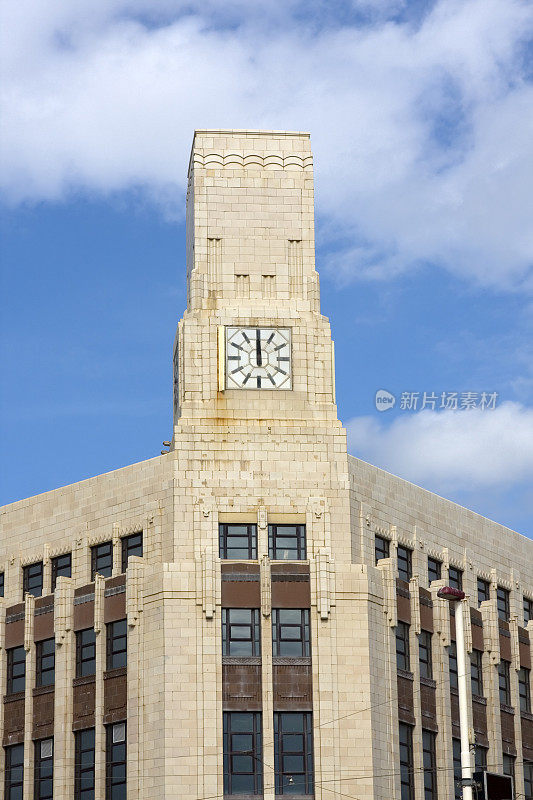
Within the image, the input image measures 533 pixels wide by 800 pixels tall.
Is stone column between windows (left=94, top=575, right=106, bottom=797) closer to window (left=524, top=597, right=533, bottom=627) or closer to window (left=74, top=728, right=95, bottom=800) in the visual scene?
window (left=74, top=728, right=95, bottom=800)

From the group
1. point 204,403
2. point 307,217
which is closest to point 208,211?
point 307,217

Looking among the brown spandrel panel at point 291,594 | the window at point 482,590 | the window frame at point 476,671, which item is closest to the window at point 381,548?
the brown spandrel panel at point 291,594

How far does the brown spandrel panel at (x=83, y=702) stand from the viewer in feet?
244

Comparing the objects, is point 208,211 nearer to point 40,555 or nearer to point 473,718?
point 40,555

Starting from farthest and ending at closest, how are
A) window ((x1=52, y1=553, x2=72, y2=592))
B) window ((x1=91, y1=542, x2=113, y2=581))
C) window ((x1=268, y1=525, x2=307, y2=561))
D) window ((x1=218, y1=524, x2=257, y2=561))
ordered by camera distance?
window ((x1=52, y1=553, x2=72, y2=592)), window ((x1=91, y1=542, x2=113, y2=581)), window ((x1=268, y1=525, x2=307, y2=561)), window ((x1=218, y1=524, x2=257, y2=561))

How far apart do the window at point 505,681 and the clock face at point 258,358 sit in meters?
19.5

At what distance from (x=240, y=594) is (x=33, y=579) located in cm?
1359

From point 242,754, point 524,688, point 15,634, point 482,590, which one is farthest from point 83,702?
point 524,688

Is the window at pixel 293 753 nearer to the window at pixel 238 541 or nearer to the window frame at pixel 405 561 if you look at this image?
the window at pixel 238 541

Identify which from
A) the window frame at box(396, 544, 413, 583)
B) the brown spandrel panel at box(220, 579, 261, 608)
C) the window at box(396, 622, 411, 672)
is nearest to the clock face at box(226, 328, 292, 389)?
the window frame at box(396, 544, 413, 583)

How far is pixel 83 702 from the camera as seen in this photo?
75062mm

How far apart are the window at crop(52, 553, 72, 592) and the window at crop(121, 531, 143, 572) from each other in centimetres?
394

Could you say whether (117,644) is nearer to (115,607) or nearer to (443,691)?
(115,607)

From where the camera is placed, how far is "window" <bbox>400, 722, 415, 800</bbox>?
74.1 m
